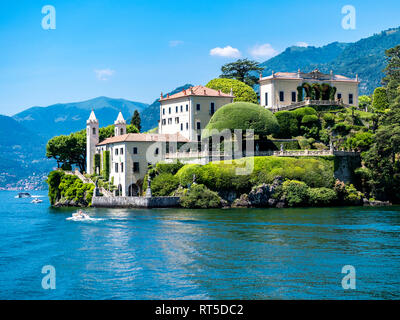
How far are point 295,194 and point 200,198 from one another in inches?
463

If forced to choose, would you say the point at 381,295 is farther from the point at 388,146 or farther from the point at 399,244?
the point at 388,146

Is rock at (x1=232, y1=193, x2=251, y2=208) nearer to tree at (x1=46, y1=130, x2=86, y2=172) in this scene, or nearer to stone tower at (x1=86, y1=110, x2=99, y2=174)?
stone tower at (x1=86, y1=110, x2=99, y2=174)

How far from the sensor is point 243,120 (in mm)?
75688

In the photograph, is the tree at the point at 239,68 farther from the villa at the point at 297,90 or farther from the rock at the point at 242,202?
the rock at the point at 242,202

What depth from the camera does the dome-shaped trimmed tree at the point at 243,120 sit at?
2975 inches

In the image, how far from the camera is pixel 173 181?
2857 inches

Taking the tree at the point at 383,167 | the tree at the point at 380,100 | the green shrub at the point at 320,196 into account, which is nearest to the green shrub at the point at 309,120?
the tree at the point at 383,167

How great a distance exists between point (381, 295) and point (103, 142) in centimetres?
6689

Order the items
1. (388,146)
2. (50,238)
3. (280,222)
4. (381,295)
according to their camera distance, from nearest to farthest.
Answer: (381,295)
(50,238)
(280,222)
(388,146)

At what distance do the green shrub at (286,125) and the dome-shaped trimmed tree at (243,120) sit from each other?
4.89 meters

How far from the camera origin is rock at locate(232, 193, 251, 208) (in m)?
69.3

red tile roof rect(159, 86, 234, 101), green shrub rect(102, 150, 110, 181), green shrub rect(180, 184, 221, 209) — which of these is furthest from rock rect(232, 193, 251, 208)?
green shrub rect(102, 150, 110, 181)

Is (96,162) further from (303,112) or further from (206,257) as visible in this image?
(206,257)
